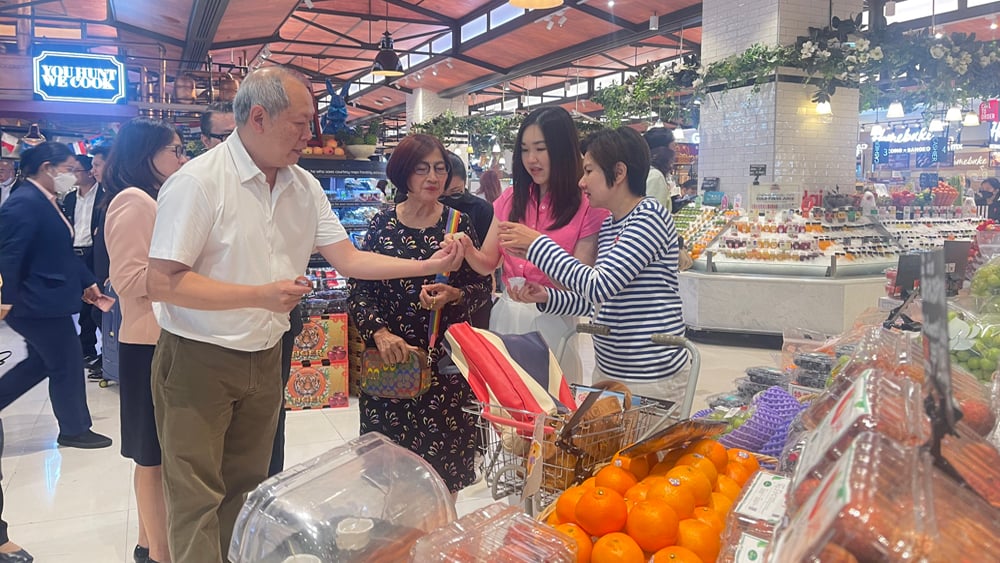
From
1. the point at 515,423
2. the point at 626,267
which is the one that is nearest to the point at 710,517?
the point at 515,423

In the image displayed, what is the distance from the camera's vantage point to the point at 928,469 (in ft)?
2.22

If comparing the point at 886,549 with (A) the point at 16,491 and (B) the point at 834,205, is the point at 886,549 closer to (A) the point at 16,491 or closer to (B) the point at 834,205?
(A) the point at 16,491

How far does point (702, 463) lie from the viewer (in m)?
1.46

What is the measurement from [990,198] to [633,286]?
40.1 ft

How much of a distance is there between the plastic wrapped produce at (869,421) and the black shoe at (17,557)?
318cm

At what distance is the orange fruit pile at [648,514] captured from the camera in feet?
4.03

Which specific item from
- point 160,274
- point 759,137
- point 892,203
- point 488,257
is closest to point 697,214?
point 759,137

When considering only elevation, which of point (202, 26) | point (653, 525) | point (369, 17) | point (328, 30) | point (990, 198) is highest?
point (328, 30)

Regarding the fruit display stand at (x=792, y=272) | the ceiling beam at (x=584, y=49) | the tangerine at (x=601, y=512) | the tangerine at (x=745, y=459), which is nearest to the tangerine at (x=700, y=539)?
the tangerine at (x=601, y=512)

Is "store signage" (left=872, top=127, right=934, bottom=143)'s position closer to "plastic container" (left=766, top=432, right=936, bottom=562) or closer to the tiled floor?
the tiled floor

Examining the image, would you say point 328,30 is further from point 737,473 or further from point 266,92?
point 737,473

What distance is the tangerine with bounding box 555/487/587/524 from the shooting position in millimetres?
1353

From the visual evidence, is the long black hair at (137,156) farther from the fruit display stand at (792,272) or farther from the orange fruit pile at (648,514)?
the fruit display stand at (792,272)

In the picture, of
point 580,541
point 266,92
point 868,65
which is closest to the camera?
point 580,541
